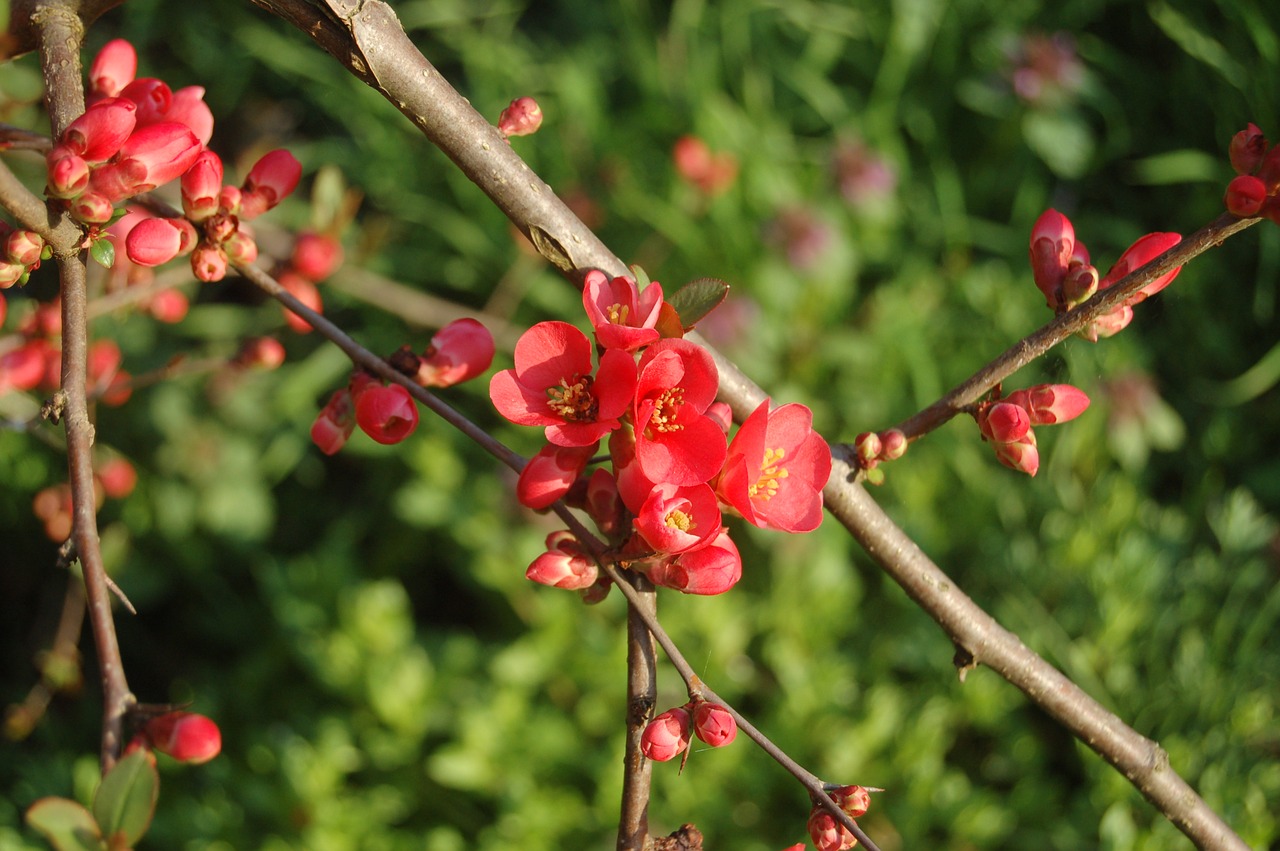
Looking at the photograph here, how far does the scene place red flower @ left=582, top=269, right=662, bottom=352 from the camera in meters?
0.68

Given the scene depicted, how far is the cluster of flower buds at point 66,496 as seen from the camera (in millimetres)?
1369

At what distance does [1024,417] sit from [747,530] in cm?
129

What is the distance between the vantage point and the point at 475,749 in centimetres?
173

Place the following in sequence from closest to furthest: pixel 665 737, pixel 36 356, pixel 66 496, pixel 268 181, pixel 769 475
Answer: pixel 665 737
pixel 769 475
pixel 268 181
pixel 36 356
pixel 66 496

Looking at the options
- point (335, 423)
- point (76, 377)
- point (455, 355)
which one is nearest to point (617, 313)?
point (455, 355)

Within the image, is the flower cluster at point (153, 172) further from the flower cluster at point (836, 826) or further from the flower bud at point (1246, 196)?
the flower bud at point (1246, 196)

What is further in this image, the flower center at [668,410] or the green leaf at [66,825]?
the flower center at [668,410]

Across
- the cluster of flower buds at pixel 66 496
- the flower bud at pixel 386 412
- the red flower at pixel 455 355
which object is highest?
the red flower at pixel 455 355

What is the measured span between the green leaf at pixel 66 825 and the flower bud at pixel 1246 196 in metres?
0.91

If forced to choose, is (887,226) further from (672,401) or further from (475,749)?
(672,401)

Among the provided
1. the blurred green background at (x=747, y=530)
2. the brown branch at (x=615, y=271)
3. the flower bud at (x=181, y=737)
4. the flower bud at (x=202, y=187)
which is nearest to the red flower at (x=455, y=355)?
the brown branch at (x=615, y=271)

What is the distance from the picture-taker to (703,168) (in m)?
2.21

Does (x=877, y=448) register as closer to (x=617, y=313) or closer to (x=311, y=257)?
(x=617, y=313)

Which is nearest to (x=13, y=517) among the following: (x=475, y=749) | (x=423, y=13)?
(x=475, y=749)
